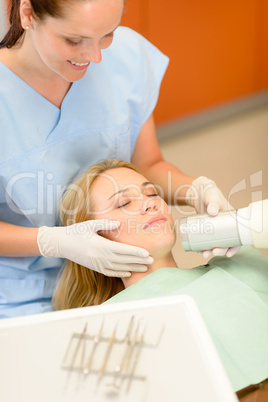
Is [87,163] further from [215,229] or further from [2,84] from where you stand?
[215,229]

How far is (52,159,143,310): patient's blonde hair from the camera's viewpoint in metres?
1.44

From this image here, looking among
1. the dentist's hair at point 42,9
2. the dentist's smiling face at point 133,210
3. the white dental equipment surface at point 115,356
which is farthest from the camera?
the dentist's smiling face at point 133,210

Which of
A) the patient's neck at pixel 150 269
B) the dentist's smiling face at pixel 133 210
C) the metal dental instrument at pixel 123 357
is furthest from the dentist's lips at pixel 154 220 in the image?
the metal dental instrument at pixel 123 357

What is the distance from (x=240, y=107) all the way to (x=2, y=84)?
7.28 ft

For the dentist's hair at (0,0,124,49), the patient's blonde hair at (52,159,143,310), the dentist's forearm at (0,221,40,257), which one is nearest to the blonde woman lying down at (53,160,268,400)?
the patient's blonde hair at (52,159,143,310)

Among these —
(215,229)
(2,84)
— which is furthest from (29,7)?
(215,229)

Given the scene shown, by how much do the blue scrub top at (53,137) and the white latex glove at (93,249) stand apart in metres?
0.11

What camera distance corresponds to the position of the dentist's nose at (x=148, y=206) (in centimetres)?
137

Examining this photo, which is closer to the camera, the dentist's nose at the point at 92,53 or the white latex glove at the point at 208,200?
the dentist's nose at the point at 92,53

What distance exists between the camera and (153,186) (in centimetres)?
146

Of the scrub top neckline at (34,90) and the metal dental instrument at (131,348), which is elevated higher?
the scrub top neckline at (34,90)

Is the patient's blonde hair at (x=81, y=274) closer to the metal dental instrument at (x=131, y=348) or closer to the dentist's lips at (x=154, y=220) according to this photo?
the dentist's lips at (x=154, y=220)

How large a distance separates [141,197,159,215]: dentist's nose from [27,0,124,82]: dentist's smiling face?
0.36 meters

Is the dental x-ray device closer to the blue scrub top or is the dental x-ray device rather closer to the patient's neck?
the patient's neck
